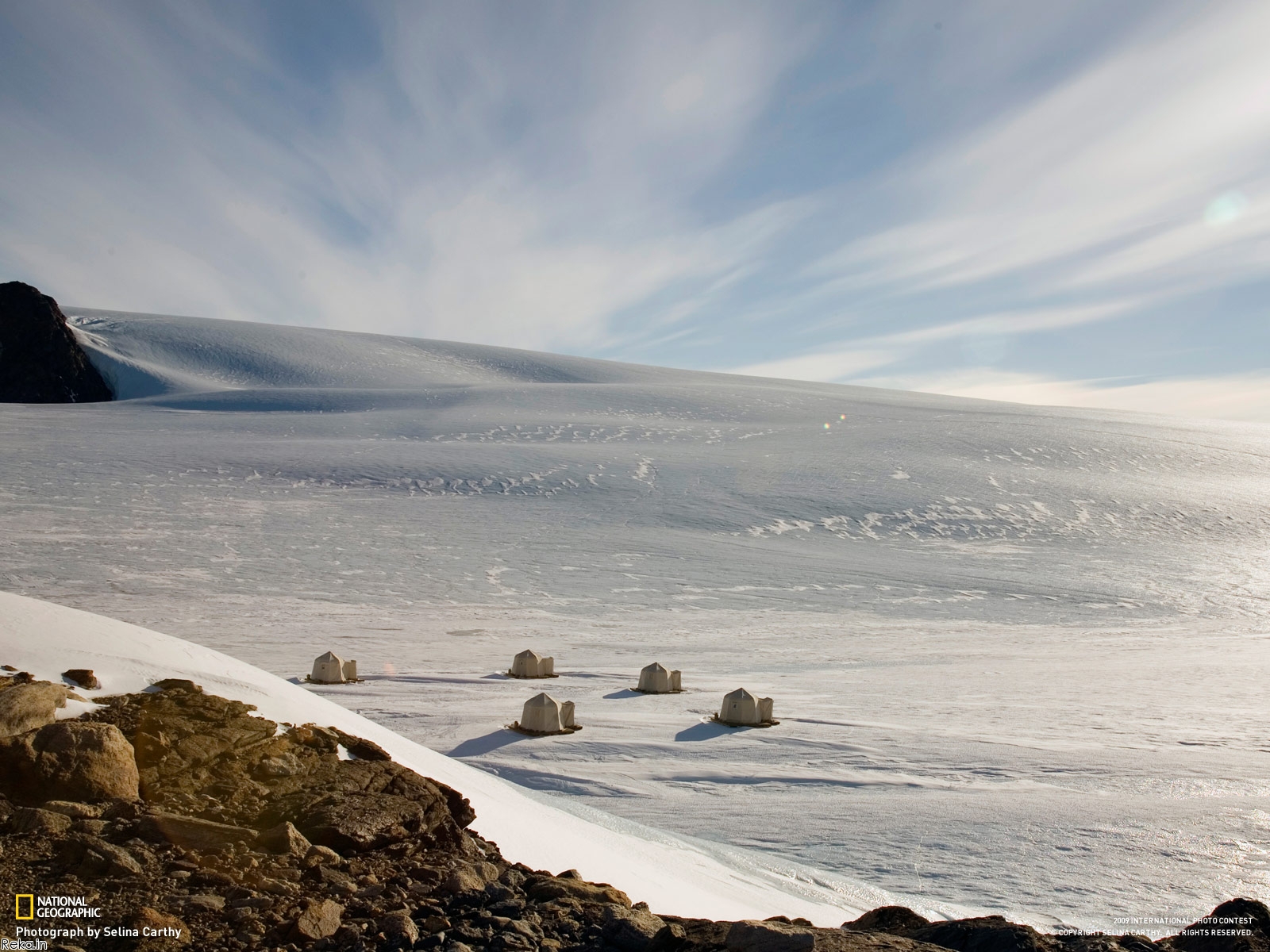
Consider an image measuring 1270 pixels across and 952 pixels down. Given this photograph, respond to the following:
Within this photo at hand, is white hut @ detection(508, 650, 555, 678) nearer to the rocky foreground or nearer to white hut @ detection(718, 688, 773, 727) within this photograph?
white hut @ detection(718, 688, 773, 727)

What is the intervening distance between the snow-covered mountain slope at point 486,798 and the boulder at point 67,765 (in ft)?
1.04

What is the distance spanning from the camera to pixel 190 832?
95.7 inches

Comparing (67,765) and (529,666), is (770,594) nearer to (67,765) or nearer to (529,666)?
(529,666)

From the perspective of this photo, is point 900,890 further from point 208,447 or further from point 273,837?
point 208,447

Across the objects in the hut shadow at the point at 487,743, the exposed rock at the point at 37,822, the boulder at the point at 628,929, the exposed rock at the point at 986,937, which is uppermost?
the exposed rock at the point at 37,822

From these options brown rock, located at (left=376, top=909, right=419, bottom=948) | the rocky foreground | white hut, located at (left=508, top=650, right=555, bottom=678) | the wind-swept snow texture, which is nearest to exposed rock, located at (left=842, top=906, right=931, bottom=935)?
the rocky foreground

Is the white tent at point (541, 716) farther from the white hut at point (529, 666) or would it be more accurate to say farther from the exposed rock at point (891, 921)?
the exposed rock at point (891, 921)

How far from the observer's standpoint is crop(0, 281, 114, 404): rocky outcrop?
4366 cm

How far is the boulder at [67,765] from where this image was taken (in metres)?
2.46

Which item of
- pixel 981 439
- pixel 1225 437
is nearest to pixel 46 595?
pixel 981 439

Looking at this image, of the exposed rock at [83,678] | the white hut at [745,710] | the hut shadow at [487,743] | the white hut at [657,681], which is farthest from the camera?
the white hut at [657,681]

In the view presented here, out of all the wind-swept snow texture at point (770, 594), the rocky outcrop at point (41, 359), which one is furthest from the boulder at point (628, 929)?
the rocky outcrop at point (41, 359)

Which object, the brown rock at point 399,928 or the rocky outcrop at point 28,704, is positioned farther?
the rocky outcrop at point 28,704

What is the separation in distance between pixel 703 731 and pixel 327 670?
387 centimetres
